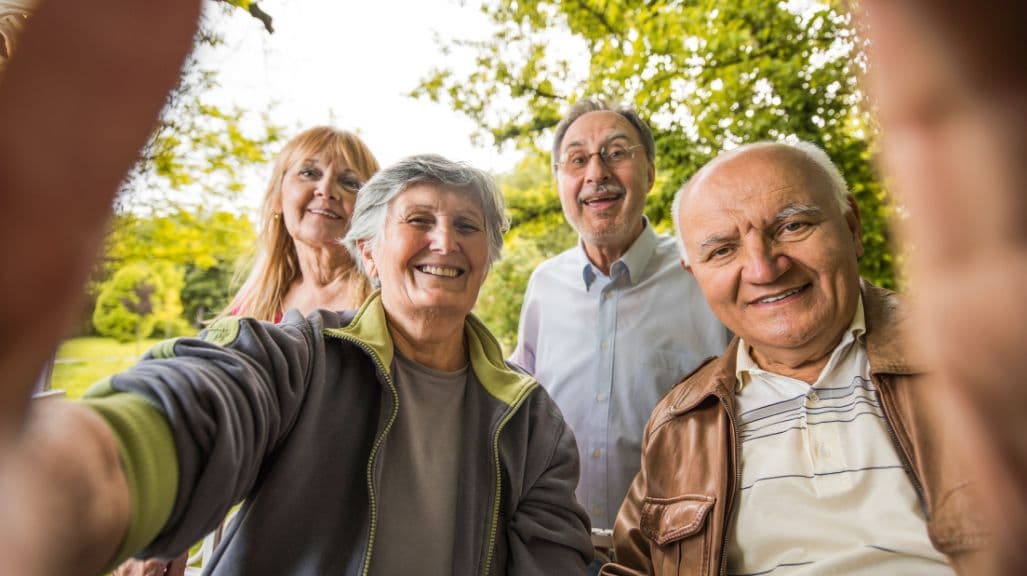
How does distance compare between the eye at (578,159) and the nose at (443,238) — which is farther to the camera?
the eye at (578,159)

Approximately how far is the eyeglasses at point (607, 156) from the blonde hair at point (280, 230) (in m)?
1.08

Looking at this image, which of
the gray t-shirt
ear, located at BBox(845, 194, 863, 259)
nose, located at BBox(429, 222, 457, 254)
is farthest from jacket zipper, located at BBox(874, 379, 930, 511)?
nose, located at BBox(429, 222, 457, 254)

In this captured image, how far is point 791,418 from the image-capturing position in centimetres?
185

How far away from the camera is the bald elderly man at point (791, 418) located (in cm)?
159

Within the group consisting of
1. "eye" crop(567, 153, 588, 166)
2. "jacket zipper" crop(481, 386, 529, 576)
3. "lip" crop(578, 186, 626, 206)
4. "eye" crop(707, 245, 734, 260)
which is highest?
"eye" crop(567, 153, 588, 166)

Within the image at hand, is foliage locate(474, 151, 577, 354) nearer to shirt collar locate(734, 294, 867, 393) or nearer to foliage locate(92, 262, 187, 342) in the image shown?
shirt collar locate(734, 294, 867, 393)

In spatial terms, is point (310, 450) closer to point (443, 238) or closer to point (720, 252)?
point (443, 238)

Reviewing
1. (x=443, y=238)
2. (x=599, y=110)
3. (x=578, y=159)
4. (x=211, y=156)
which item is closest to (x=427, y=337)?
(x=443, y=238)

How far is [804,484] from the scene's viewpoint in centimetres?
172

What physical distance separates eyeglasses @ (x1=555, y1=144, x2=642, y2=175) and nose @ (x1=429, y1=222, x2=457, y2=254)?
1.31m

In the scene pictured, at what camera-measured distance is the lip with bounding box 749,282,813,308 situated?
1878mm

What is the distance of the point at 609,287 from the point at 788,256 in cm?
110

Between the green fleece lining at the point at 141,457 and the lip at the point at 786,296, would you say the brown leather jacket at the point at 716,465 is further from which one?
the green fleece lining at the point at 141,457

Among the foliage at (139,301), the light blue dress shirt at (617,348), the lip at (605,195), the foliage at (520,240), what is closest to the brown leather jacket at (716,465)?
the light blue dress shirt at (617,348)
